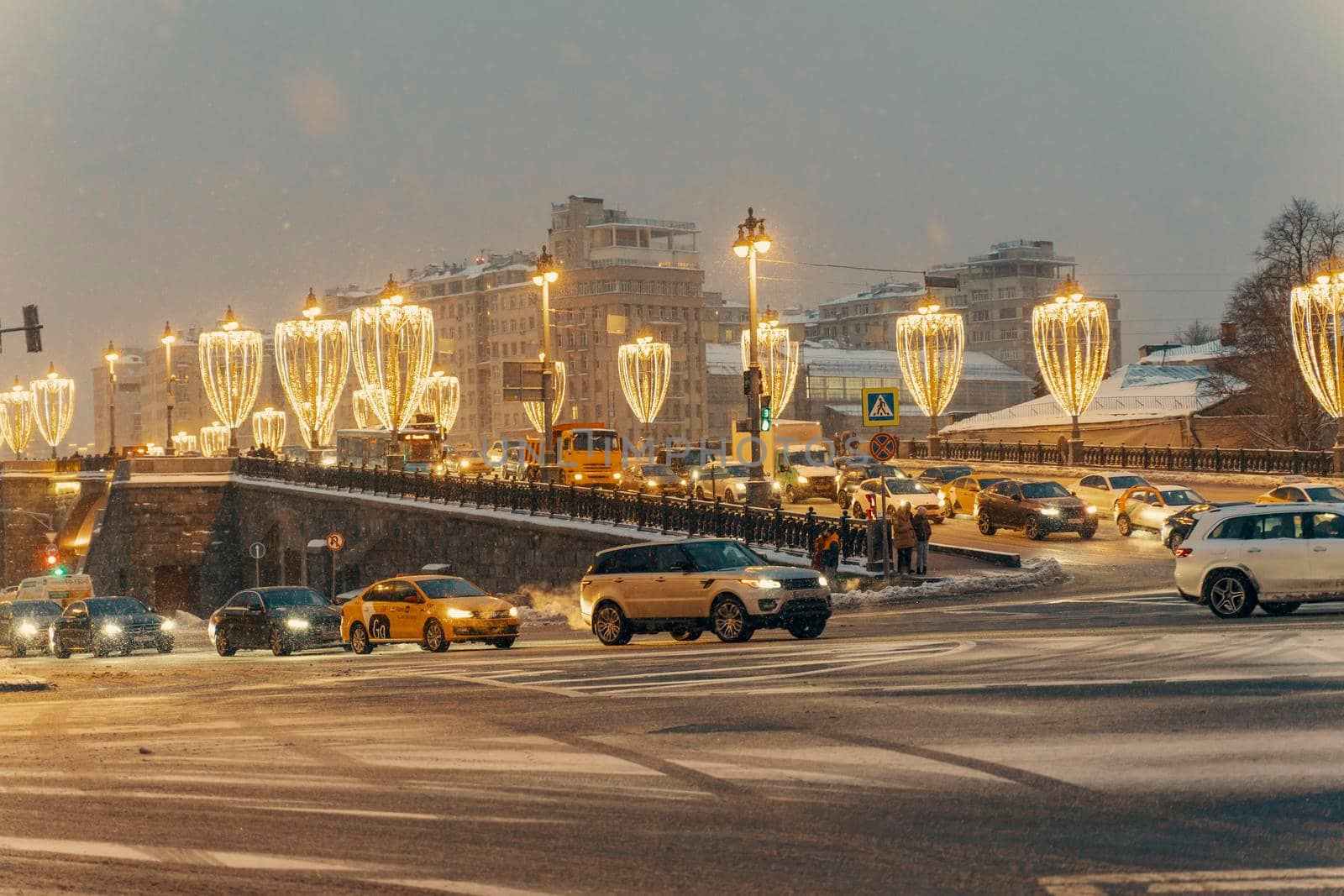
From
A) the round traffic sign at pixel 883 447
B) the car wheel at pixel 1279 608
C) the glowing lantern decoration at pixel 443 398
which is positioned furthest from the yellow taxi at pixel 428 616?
the glowing lantern decoration at pixel 443 398

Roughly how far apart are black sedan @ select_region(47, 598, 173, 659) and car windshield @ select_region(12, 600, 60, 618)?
449 cm

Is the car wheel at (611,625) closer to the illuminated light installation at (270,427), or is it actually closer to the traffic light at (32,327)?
the traffic light at (32,327)

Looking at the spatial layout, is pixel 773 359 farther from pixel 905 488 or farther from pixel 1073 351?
pixel 905 488

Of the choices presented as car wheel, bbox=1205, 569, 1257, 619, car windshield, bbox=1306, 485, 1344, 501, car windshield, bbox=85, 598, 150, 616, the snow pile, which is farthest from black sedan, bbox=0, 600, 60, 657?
car windshield, bbox=1306, 485, 1344, 501

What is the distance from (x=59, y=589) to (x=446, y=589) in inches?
1252

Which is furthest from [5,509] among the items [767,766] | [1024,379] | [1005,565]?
[1024,379]

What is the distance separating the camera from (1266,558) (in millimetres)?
21938

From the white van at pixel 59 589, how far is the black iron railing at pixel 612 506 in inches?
392

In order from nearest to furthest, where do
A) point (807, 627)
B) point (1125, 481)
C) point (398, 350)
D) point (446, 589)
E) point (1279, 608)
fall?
point (1279, 608)
point (807, 627)
point (446, 589)
point (1125, 481)
point (398, 350)

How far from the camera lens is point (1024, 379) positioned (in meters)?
168

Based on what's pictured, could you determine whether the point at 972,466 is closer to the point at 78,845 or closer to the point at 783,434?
the point at 783,434

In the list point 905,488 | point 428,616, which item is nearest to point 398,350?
point 905,488

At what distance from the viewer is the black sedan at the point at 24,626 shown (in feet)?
130

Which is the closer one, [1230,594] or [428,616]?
[1230,594]
